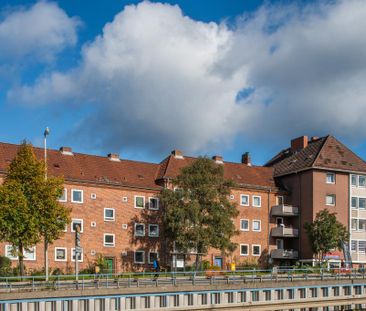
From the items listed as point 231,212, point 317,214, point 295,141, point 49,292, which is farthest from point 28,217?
point 295,141

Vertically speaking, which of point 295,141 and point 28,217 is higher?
point 295,141

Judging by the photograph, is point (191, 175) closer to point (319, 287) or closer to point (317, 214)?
point (317, 214)

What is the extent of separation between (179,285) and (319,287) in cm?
1295

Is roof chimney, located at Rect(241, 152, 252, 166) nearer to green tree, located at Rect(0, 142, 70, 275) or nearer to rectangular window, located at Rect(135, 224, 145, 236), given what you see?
rectangular window, located at Rect(135, 224, 145, 236)

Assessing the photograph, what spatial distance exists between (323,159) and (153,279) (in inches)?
1569

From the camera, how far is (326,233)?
73.4m

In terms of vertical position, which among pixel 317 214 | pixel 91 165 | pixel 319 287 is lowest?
pixel 319 287

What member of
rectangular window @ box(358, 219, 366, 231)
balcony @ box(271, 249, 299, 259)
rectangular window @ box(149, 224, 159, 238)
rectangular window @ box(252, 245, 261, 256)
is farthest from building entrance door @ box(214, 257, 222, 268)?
rectangular window @ box(358, 219, 366, 231)

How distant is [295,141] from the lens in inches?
3499

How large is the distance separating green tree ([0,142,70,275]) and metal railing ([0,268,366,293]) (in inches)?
171

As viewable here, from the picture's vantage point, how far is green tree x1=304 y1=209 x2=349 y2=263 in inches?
2886

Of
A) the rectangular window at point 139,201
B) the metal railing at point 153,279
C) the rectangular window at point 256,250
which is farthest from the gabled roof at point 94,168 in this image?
the metal railing at point 153,279

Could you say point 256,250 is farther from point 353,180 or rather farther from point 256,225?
point 353,180

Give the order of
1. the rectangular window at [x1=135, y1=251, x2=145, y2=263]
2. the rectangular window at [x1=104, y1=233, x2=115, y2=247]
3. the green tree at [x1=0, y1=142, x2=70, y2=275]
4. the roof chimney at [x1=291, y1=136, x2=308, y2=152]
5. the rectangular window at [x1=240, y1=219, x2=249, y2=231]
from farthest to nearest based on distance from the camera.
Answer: the roof chimney at [x1=291, y1=136, x2=308, y2=152], the rectangular window at [x1=240, y1=219, x2=249, y2=231], the rectangular window at [x1=135, y1=251, x2=145, y2=263], the rectangular window at [x1=104, y1=233, x2=115, y2=247], the green tree at [x1=0, y1=142, x2=70, y2=275]
